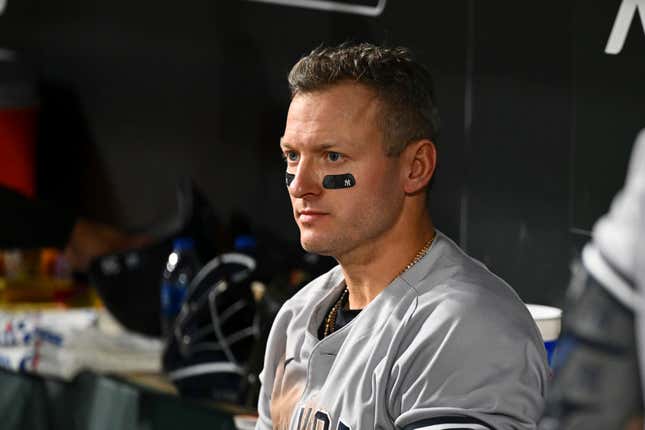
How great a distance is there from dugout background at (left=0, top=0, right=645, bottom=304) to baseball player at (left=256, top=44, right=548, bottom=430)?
516 mm

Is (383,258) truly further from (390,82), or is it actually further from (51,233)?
(51,233)

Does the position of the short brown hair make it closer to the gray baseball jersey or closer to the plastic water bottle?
the gray baseball jersey

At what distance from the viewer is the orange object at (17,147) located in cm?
408

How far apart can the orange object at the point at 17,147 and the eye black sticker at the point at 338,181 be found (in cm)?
255

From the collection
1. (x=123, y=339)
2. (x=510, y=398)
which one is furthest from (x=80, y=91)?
(x=510, y=398)

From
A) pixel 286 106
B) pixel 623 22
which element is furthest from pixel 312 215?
pixel 286 106

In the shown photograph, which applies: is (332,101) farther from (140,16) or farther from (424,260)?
(140,16)

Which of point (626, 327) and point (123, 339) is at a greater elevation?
point (626, 327)

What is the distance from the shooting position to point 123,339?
11.0ft

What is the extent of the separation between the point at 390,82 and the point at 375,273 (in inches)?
10.9

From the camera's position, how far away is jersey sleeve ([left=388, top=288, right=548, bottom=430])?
1.46m

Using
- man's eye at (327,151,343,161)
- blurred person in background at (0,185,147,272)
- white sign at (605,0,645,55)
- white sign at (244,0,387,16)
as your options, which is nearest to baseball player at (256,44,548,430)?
man's eye at (327,151,343,161)

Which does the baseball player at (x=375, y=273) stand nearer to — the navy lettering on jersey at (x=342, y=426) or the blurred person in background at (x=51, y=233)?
the navy lettering on jersey at (x=342, y=426)

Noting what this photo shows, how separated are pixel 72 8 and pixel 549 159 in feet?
7.09
